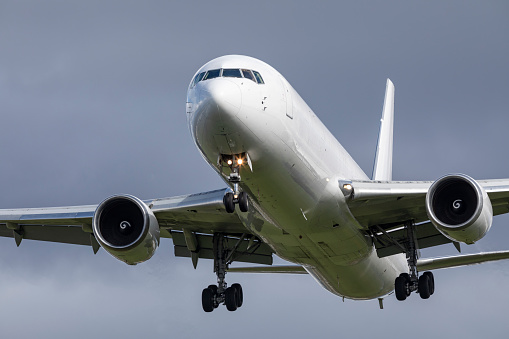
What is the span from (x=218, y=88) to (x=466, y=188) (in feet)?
27.0

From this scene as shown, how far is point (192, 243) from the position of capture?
104ft

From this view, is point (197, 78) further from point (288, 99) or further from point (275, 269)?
point (275, 269)

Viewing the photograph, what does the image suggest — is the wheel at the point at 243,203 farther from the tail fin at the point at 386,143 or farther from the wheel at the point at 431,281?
the tail fin at the point at 386,143

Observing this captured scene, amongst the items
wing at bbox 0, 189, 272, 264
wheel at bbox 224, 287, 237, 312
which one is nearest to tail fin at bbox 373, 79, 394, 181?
wing at bbox 0, 189, 272, 264

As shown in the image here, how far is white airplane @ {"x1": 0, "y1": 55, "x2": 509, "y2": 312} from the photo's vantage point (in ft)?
76.2

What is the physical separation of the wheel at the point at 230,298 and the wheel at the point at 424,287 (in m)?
5.95

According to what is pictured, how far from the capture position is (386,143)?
45.4 meters

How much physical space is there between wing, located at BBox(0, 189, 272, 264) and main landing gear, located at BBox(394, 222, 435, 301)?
4.97 m

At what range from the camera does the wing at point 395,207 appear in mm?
26516

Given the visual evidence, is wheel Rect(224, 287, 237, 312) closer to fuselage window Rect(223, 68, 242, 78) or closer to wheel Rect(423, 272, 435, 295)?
wheel Rect(423, 272, 435, 295)

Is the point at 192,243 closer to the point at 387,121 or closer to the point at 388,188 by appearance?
the point at 388,188

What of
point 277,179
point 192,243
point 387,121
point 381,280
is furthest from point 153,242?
point 387,121

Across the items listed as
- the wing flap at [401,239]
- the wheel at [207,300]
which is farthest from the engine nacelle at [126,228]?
the wing flap at [401,239]

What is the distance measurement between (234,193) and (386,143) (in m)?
22.9
